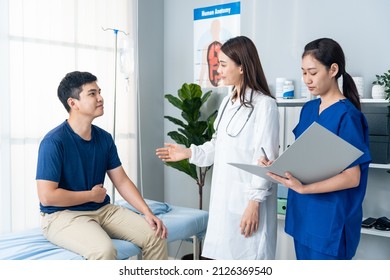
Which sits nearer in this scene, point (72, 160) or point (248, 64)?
point (248, 64)

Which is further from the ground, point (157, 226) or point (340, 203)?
point (340, 203)

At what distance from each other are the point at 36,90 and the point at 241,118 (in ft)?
4.67

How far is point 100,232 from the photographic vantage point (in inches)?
74.1

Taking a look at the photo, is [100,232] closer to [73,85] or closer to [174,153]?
[174,153]

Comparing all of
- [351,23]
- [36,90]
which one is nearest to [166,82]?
[36,90]

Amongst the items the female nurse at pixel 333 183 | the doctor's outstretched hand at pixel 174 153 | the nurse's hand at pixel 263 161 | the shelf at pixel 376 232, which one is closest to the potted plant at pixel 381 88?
the shelf at pixel 376 232

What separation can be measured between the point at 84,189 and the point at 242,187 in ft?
2.46

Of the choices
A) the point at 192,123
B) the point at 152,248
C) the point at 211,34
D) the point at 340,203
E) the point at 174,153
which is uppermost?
the point at 211,34

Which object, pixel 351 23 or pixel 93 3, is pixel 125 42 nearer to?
pixel 93 3

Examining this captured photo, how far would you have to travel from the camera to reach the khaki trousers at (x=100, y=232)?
1814mm

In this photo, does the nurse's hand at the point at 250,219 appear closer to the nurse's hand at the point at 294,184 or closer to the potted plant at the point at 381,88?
the nurse's hand at the point at 294,184

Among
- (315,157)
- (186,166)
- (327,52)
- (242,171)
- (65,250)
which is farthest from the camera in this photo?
(186,166)

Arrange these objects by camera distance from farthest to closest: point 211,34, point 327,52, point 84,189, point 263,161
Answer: point 211,34
point 84,189
point 263,161
point 327,52

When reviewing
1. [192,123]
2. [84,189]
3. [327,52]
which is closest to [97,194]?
[84,189]
